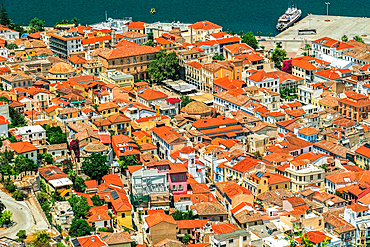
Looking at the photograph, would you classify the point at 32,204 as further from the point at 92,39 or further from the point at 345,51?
the point at 345,51

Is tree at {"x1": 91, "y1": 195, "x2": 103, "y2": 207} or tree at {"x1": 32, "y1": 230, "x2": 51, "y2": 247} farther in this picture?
tree at {"x1": 91, "y1": 195, "x2": 103, "y2": 207}

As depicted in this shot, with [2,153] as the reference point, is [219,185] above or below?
below

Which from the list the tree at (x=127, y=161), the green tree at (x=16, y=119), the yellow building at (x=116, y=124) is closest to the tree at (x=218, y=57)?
the yellow building at (x=116, y=124)

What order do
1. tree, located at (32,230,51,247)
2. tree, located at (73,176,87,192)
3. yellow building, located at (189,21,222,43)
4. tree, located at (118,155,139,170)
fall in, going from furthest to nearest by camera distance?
yellow building, located at (189,21,222,43), tree, located at (118,155,139,170), tree, located at (73,176,87,192), tree, located at (32,230,51,247)

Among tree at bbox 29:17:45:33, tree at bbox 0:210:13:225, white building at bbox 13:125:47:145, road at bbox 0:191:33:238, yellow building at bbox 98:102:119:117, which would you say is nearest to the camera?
road at bbox 0:191:33:238

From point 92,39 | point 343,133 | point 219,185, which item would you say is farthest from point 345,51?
point 219,185

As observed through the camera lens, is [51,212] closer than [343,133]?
Yes

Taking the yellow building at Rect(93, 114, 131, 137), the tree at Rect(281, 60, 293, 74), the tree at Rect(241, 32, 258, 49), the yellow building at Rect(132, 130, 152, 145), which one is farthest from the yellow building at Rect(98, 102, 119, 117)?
the tree at Rect(241, 32, 258, 49)

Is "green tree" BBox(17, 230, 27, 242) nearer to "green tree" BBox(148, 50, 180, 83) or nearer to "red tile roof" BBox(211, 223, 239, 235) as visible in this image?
"red tile roof" BBox(211, 223, 239, 235)
